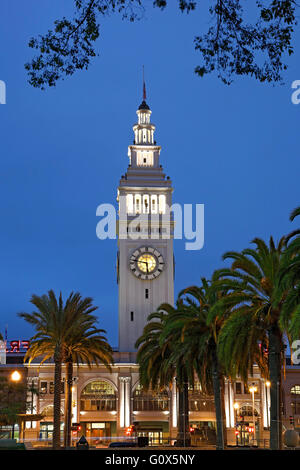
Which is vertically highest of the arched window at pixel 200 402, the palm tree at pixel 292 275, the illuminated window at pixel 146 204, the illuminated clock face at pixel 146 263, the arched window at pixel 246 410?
the illuminated window at pixel 146 204

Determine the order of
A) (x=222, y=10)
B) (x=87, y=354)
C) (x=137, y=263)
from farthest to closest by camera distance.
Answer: (x=137, y=263) → (x=87, y=354) → (x=222, y=10)

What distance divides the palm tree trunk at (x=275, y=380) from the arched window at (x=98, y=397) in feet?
172

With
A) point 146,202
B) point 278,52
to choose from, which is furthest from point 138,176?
point 278,52

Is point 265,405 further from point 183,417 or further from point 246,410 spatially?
point 183,417

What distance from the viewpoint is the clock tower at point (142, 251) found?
91.8 metres

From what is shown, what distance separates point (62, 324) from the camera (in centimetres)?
5400

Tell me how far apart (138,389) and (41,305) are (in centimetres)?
3466

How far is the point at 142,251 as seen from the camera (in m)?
92.6

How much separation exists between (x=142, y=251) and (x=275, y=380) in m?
60.0

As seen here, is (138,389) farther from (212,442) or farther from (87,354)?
(87,354)

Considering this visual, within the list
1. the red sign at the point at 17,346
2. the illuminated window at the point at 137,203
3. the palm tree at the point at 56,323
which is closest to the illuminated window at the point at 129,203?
the illuminated window at the point at 137,203

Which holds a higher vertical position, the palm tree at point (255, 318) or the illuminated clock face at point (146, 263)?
the illuminated clock face at point (146, 263)

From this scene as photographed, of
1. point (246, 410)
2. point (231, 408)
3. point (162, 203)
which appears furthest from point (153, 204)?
point (246, 410)

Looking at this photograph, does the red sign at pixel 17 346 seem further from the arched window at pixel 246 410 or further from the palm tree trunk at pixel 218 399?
the palm tree trunk at pixel 218 399
